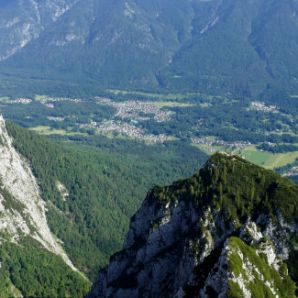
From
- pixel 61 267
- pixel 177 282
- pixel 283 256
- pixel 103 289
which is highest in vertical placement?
pixel 283 256

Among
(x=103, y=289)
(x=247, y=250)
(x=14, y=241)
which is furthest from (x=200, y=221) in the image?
(x=14, y=241)

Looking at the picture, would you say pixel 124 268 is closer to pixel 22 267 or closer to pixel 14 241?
pixel 22 267

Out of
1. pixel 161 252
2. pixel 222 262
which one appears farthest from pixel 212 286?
pixel 161 252

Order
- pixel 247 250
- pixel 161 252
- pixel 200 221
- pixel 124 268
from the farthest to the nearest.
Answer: pixel 124 268, pixel 161 252, pixel 200 221, pixel 247 250

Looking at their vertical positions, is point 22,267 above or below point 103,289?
below

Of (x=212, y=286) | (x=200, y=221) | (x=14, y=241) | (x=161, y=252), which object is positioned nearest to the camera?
(x=212, y=286)

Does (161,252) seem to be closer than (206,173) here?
Yes

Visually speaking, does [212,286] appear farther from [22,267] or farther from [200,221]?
[22,267]
